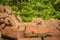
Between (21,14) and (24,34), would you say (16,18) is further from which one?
(24,34)

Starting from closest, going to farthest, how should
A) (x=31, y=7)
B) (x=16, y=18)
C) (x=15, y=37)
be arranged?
1. (x=15, y=37)
2. (x=16, y=18)
3. (x=31, y=7)

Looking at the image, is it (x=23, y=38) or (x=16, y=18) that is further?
(x=16, y=18)

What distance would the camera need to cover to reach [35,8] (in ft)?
40.8

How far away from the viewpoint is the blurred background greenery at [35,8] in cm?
1149

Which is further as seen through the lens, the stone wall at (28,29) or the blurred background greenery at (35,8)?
the blurred background greenery at (35,8)

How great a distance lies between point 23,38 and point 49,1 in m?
5.32

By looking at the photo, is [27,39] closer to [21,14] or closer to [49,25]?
[49,25]

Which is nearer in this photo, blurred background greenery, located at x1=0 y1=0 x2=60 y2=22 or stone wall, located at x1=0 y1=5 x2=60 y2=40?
stone wall, located at x1=0 y1=5 x2=60 y2=40

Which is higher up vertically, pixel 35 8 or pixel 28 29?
pixel 35 8

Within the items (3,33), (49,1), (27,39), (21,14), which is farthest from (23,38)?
(49,1)

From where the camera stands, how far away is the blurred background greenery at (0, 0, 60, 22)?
1149 cm

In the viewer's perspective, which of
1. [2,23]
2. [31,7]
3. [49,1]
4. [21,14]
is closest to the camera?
[2,23]

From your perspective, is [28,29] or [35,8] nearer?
[28,29]

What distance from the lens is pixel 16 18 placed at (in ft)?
34.3
